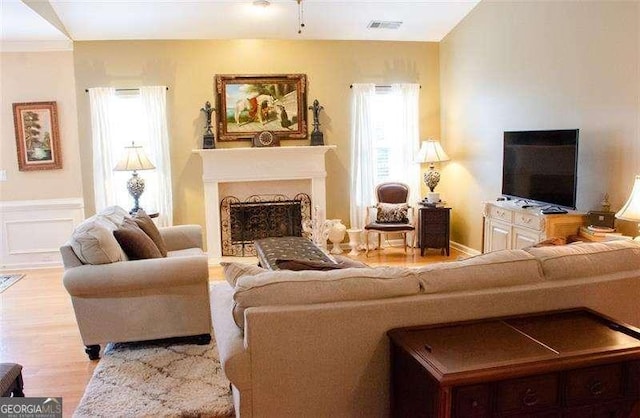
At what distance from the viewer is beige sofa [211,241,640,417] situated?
6.20ft

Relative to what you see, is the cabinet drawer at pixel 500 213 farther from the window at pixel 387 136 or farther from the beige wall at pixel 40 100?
the beige wall at pixel 40 100

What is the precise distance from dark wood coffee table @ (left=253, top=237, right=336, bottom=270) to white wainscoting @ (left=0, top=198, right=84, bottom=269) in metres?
2.98

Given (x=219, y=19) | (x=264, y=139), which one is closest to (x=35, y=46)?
(x=219, y=19)

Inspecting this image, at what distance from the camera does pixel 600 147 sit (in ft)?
13.6

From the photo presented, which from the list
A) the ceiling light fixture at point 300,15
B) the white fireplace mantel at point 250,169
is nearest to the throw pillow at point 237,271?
the ceiling light fixture at point 300,15

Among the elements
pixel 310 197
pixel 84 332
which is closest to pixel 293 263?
pixel 84 332

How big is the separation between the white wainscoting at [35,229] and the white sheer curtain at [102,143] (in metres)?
0.32

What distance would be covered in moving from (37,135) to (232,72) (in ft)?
8.29

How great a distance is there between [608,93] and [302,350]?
359 centimetres

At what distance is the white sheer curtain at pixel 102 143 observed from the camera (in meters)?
5.86

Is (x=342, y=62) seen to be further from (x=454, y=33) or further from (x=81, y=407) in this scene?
(x=81, y=407)

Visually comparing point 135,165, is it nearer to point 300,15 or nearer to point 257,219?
point 257,219

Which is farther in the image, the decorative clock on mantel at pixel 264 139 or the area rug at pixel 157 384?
the decorative clock on mantel at pixel 264 139

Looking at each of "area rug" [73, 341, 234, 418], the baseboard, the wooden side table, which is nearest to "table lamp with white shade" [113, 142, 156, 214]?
"area rug" [73, 341, 234, 418]
